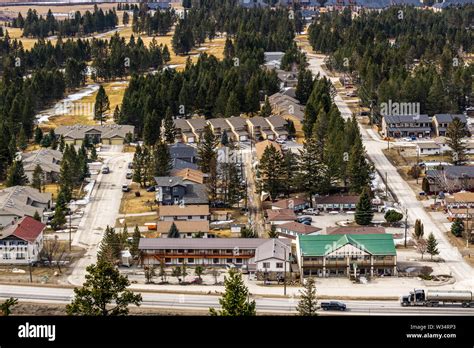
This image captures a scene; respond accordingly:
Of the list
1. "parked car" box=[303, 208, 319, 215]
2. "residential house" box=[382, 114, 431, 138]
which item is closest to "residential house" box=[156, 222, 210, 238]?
"parked car" box=[303, 208, 319, 215]

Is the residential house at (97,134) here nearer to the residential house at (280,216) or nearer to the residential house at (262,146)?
the residential house at (262,146)

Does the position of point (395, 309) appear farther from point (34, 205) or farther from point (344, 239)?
point (34, 205)

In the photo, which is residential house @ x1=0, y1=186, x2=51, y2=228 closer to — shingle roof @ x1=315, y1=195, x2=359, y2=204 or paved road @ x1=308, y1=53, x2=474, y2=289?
shingle roof @ x1=315, y1=195, x2=359, y2=204

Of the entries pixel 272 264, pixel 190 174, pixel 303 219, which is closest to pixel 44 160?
pixel 190 174

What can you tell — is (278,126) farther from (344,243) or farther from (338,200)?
(344,243)

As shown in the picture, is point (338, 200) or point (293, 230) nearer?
point (293, 230)

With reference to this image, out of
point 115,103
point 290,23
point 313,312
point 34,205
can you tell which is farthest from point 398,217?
point 290,23

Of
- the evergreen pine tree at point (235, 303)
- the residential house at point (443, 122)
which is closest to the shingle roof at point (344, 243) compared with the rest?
the evergreen pine tree at point (235, 303)
